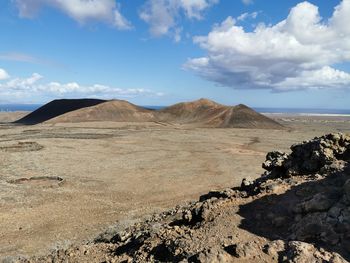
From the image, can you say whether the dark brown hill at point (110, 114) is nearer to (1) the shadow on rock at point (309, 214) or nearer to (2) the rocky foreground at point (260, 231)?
(2) the rocky foreground at point (260, 231)

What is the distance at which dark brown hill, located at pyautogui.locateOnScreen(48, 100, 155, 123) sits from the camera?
74.5 metres

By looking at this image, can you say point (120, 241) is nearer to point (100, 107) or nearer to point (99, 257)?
point (99, 257)

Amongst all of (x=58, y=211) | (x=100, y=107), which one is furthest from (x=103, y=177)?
(x=100, y=107)

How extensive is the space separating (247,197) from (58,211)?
32.1 feet

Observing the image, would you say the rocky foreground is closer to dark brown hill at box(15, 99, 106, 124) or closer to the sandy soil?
the sandy soil

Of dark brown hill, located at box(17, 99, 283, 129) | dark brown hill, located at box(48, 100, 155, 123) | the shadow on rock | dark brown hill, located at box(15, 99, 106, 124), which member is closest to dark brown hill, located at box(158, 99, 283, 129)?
dark brown hill, located at box(17, 99, 283, 129)

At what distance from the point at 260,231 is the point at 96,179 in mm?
17362

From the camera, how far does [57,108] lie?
8494 centimetres

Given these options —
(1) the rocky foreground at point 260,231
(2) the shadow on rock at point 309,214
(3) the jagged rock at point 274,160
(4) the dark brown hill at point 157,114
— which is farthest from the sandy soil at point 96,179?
(4) the dark brown hill at point 157,114

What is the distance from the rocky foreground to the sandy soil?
4.63 meters

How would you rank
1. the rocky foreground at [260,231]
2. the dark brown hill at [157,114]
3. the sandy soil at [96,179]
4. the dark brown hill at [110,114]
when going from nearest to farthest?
the rocky foreground at [260,231] → the sandy soil at [96,179] → the dark brown hill at [157,114] → the dark brown hill at [110,114]

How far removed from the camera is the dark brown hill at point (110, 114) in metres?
74.5

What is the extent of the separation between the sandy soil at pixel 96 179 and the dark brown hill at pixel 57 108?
1442 inches

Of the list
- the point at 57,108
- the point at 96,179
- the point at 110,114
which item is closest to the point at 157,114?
the point at 110,114
